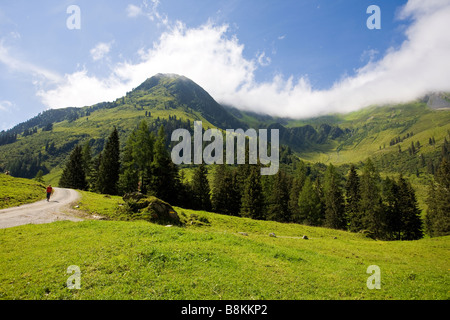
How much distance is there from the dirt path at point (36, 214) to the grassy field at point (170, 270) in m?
3.54

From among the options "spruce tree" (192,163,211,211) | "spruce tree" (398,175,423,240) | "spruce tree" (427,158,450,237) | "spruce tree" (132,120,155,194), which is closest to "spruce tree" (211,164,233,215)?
"spruce tree" (192,163,211,211)

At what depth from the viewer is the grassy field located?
10.5 meters

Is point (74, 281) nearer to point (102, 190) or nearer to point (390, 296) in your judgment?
point (390, 296)

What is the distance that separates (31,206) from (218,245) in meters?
27.6

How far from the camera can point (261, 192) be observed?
196 ft

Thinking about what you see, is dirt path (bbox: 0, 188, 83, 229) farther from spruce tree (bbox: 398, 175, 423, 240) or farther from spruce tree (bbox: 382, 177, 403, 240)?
spruce tree (bbox: 398, 175, 423, 240)

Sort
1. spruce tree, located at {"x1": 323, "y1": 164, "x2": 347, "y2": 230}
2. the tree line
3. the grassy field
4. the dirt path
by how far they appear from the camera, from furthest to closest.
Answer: spruce tree, located at {"x1": 323, "y1": 164, "x2": 347, "y2": 230}, the tree line, the dirt path, the grassy field

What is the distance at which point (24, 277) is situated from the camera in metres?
11.0

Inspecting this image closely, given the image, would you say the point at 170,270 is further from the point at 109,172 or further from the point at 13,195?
the point at 109,172

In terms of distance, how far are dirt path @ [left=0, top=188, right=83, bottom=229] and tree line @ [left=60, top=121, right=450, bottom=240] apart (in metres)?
22.0

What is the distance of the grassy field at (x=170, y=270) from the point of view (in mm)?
10453

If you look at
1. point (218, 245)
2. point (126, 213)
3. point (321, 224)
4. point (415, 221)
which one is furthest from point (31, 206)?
point (415, 221)

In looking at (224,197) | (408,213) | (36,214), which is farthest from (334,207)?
(36,214)
